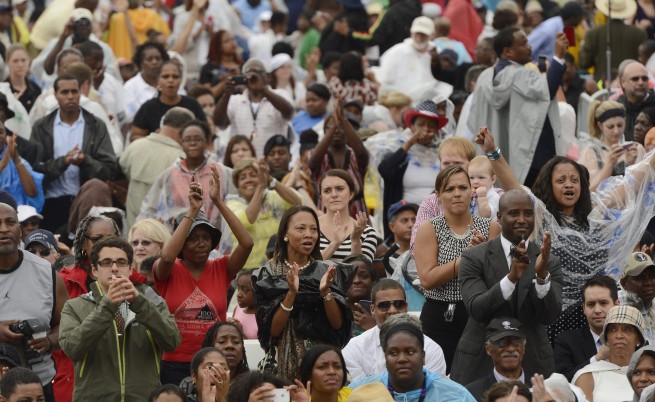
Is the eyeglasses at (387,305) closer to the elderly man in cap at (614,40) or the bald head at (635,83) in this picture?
the bald head at (635,83)

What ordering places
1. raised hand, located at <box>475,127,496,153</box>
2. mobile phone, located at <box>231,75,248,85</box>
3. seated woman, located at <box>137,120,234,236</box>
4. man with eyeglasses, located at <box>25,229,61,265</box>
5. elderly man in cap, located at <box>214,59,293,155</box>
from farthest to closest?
1. elderly man in cap, located at <box>214,59,293,155</box>
2. mobile phone, located at <box>231,75,248,85</box>
3. seated woman, located at <box>137,120,234,236</box>
4. man with eyeglasses, located at <box>25,229,61,265</box>
5. raised hand, located at <box>475,127,496,153</box>

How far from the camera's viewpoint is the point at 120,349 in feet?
39.3

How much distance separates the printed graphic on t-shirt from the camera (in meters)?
12.7

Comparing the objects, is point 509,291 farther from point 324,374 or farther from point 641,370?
point 324,374

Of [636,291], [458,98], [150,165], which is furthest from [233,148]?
[636,291]

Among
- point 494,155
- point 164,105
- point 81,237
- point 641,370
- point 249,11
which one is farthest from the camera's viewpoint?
point 249,11

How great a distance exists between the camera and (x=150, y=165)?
16891 millimetres

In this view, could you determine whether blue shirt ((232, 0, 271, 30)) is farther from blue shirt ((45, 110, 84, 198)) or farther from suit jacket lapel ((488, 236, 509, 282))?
suit jacket lapel ((488, 236, 509, 282))

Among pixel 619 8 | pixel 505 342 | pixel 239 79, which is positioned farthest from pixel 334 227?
pixel 619 8

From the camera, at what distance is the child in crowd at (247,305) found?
13.9 meters

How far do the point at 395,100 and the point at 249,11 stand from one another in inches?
299

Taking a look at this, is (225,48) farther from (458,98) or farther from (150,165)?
(150,165)

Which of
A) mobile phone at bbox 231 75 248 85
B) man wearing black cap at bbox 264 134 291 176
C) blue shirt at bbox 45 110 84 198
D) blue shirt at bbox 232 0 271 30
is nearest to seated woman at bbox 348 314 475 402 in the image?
man wearing black cap at bbox 264 134 291 176

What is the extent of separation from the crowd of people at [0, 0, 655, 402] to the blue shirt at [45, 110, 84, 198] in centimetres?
2
